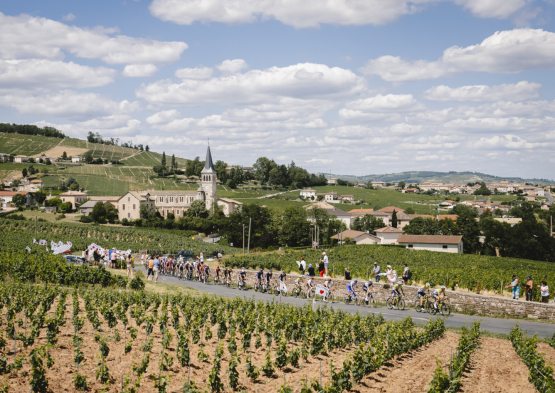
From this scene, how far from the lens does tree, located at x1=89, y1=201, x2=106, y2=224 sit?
3696 inches

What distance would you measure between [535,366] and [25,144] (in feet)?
673

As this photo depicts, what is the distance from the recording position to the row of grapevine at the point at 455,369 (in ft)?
32.8

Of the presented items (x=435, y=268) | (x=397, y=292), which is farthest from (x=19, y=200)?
(x=397, y=292)

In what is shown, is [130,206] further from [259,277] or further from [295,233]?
[259,277]

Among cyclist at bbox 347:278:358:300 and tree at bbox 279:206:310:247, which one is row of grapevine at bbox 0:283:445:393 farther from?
tree at bbox 279:206:310:247

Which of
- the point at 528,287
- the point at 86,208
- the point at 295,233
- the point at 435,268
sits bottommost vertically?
the point at 295,233

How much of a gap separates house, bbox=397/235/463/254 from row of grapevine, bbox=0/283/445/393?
56477 millimetres

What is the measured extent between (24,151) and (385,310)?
185373 millimetres

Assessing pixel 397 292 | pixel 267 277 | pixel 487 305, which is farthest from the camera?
pixel 267 277

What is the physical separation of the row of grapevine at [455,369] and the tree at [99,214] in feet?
300

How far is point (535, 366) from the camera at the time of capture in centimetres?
1127

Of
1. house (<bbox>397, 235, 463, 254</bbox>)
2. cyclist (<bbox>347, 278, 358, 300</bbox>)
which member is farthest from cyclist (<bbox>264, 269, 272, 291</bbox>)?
house (<bbox>397, 235, 463, 254</bbox>)

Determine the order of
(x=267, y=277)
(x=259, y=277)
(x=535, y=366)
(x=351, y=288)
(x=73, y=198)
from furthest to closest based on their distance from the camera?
(x=73, y=198), (x=259, y=277), (x=267, y=277), (x=351, y=288), (x=535, y=366)

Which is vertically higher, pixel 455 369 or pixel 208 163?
pixel 208 163
